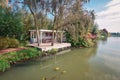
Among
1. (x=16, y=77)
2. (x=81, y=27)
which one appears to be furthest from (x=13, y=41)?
(x=81, y=27)

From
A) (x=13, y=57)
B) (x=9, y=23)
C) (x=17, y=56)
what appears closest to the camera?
(x=13, y=57)

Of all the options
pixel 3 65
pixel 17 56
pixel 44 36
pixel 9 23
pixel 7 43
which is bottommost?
pixel 3 65

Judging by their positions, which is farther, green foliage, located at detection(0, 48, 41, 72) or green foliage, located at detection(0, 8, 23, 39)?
green foliage, located at detection(0, 8, 23, 39)

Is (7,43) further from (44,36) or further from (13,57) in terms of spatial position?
(44,36)

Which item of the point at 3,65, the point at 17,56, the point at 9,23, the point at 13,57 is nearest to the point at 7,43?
the point at 9,23

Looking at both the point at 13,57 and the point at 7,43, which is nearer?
the point at 13,57

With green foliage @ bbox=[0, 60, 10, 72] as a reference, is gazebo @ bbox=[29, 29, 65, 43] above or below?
above

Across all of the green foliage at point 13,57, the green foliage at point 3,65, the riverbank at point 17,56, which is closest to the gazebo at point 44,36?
the riverbank at point 17,56

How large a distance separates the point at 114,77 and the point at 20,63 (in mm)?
7232

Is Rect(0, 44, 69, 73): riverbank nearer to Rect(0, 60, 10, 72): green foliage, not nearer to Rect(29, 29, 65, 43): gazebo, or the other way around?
Rect(0, 60, 10, 72): green foliage

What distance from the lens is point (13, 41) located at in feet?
57.8

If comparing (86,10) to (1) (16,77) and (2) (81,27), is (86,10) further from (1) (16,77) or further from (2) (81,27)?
(1) (16,77)

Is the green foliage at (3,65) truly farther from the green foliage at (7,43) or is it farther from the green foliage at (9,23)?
the green foliage at (9,23)

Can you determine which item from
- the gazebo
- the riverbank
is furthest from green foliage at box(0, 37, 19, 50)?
the gazebo
